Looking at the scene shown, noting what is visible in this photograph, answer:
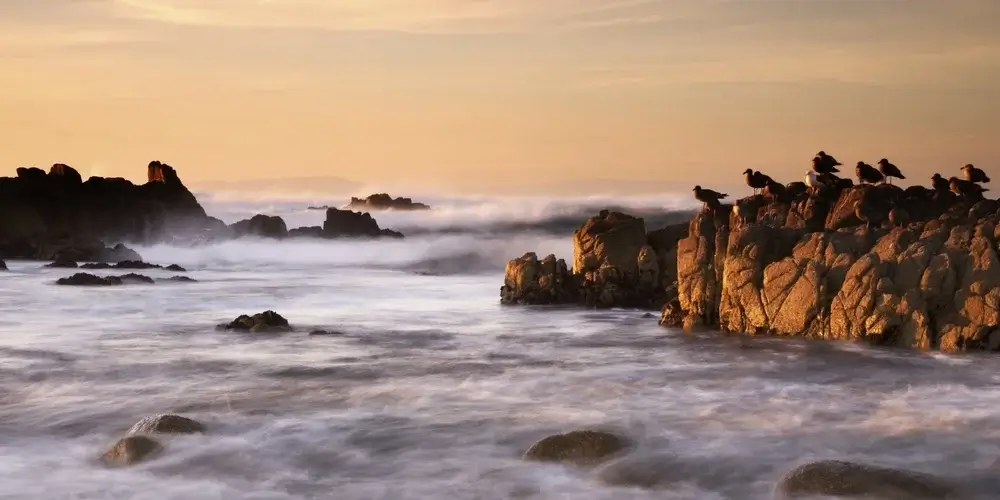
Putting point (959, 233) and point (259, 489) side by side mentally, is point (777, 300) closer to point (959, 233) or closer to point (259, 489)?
point (959, 233)

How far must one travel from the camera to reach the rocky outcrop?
101 ft

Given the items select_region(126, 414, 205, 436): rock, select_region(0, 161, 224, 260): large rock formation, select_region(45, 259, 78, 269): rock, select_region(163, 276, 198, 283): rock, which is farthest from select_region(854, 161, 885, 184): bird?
select_region(0, 161, 224, 260): large rock formation

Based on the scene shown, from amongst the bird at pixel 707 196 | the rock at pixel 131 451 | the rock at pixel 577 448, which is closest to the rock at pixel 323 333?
the bird at pixel 707 196

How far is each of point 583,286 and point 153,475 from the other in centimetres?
2157

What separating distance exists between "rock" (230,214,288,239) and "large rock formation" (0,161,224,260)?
13.2ft

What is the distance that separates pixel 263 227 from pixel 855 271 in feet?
260

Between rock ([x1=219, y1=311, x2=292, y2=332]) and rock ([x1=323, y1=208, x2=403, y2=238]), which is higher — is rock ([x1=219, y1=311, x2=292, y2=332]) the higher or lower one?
the lower one

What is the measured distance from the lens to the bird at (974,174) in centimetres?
2450

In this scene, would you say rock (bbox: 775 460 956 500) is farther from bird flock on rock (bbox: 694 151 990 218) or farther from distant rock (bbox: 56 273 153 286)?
distant rock (bbox: 56 273 153 286)

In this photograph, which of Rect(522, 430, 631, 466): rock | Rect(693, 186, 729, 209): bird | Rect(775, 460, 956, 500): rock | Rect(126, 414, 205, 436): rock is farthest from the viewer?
Rect(693, 186, 729, 209): bird

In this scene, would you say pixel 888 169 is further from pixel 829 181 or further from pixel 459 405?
pixel 459 405

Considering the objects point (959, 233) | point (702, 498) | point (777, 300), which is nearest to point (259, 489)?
point (702, 498)

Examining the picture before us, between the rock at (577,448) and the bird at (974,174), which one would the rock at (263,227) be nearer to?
the bird at (974,174)

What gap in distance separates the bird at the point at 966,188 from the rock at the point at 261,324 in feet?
57.2
